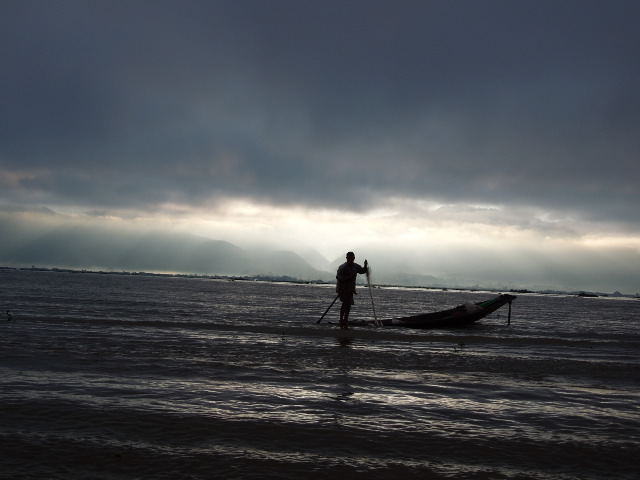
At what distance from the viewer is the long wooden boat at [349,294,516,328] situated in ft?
77.6

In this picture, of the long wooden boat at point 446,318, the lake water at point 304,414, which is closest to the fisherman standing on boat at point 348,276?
the long wooden boat at point 446,318

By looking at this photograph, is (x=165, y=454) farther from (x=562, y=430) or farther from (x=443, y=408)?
(x=562, y=430)

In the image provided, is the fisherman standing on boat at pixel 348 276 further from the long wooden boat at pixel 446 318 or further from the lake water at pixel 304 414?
the lake water at pixel 304 414

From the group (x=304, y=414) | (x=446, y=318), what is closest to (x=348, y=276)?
(x=446, y=318)

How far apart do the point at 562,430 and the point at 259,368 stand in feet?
19.2

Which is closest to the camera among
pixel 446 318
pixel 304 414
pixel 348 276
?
pixel 304 414

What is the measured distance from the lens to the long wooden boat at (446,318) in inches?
931

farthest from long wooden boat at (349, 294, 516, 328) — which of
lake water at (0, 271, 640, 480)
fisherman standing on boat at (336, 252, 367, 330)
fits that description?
lake water at (0, 271, 640, 480)

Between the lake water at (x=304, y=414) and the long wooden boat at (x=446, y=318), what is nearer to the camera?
the lake water at (x=304, y=414)

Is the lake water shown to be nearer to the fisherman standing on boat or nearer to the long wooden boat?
the fisherman standing on boat

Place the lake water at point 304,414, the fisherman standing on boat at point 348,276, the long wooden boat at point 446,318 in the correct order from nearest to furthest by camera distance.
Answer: the lake water at point 304,414 → the fisherman standing on boat at point 348,276 → the long wooden boat at point 446,318

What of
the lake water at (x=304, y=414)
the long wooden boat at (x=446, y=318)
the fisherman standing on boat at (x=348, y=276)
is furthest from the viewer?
the long wooden boat at (x=446, y=318)

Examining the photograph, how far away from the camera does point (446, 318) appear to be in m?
25.9

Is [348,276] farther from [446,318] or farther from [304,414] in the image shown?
[304,414]
